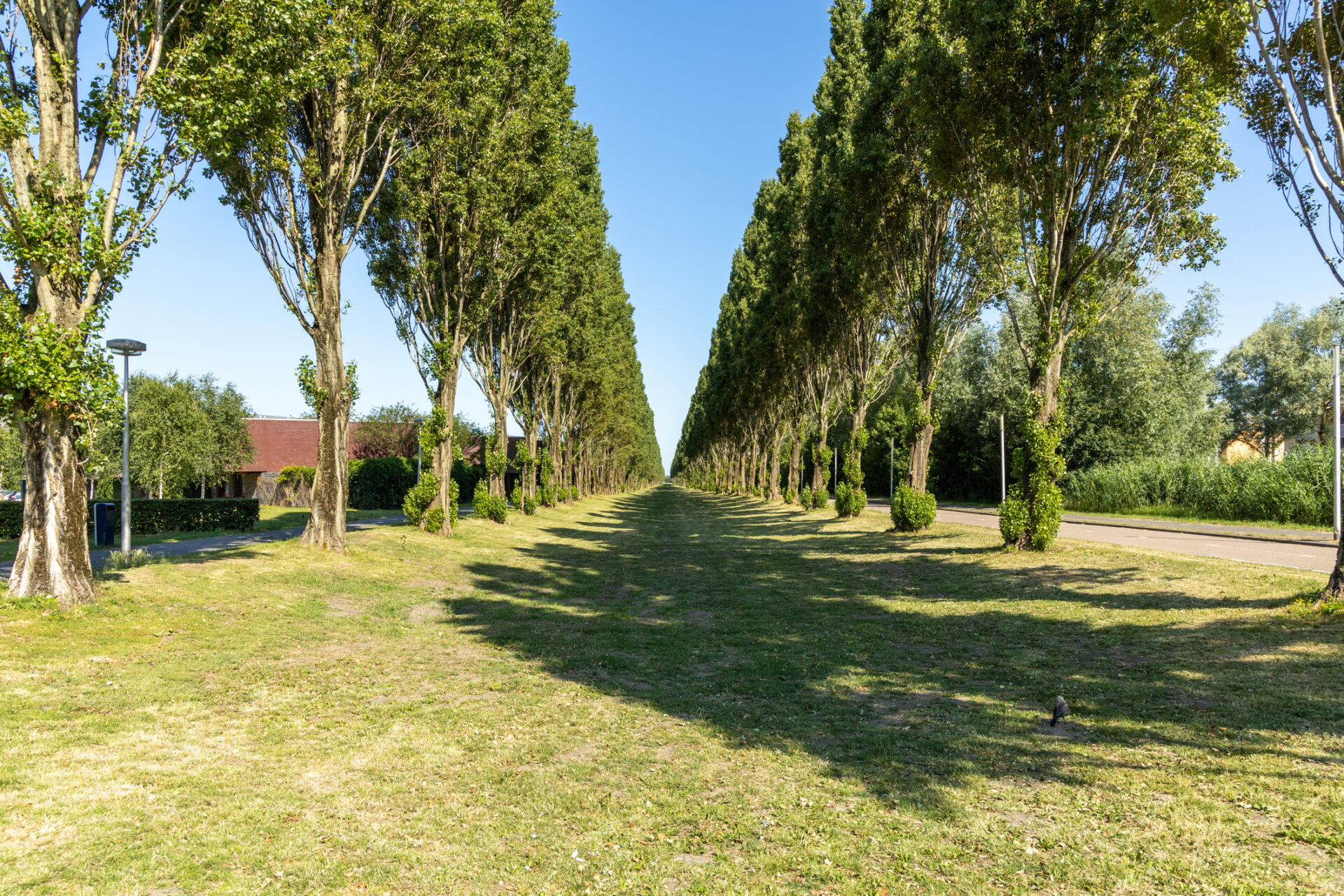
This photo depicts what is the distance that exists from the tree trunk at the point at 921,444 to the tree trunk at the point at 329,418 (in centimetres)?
1734

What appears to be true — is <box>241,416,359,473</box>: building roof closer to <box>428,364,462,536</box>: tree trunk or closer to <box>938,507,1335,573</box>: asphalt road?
<box>428,364,462,536</box>: tree trunk

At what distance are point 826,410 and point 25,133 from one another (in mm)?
35241

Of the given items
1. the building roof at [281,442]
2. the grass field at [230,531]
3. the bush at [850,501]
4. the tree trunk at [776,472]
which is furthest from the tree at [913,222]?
the building roof at [281,442]

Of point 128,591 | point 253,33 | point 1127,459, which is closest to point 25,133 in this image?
point 253,33

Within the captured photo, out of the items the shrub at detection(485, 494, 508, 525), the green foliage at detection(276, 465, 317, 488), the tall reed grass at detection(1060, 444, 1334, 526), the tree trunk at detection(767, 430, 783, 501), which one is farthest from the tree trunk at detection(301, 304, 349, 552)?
the tree trunk at detection(767, 430, 783, 501)

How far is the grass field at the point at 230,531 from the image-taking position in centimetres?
1935

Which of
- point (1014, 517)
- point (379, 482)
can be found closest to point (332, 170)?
point (1014, 517)

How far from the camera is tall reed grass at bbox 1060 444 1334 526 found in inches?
1061

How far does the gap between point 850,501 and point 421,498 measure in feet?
57.4

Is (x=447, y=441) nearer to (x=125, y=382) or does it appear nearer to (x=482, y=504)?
(x=482, y=504)

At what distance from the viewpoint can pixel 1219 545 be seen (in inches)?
758

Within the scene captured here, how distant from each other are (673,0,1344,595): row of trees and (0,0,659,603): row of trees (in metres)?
10.9

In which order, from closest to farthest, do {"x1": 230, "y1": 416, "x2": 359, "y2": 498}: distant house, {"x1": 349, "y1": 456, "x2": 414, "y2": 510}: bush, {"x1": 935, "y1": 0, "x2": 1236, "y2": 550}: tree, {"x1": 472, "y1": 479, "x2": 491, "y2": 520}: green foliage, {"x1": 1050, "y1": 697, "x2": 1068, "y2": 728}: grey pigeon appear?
{"x1": 1050, "y1": 697, "x2": 1068, "y2": 728}: grey pigeon, {"x1": 935, "y1": 0, "x2": 1236, "y2": 550}: tree, {"x1": 472, "y1": 479, "x2": 491, "y2": 520}: green foliage, {"x1": 349, "y1": 456, "x2": 414, "y2": 510}: bush, {"x1": 230, "y1": 416, "x2": 359, "y2": 498}: distant house

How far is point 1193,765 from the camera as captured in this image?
5.38 m
